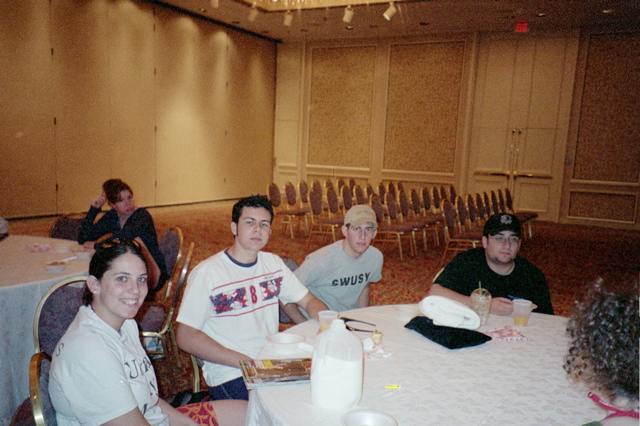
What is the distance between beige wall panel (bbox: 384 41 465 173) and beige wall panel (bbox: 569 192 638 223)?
112 inches

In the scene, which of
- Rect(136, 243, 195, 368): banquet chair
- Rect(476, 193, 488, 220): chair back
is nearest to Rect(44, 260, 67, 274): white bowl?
Rect(136, 243, 195, 368): banquet chair

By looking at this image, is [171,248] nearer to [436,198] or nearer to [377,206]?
[377,206]

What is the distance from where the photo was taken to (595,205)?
10.4m

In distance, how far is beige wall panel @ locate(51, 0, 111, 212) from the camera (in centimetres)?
853

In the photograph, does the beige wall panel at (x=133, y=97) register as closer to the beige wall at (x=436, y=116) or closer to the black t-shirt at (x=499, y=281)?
the beige wall at (x=436, y=116)

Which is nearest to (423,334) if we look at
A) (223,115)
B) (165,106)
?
(165,106)

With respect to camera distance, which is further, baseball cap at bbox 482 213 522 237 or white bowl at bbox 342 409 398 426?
baseball cap at bbox 482 213 522 237

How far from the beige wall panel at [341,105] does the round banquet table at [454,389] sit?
11.1 m

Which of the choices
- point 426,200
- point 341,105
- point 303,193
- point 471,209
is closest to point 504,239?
point 471,209

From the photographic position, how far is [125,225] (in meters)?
3.34

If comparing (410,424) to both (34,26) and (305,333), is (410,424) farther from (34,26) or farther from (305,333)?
(34,26)

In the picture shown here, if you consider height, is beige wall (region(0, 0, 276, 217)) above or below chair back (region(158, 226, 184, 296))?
above

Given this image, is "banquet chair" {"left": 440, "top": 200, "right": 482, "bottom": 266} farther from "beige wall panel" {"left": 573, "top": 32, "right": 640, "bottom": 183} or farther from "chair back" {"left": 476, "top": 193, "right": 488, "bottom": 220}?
"beige wall panel" {"left": 573, "top": 32, "right": 640, "bottom": 183}

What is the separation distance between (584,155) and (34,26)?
435 inches
